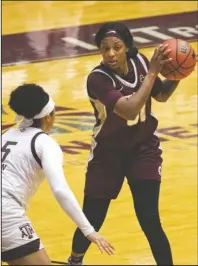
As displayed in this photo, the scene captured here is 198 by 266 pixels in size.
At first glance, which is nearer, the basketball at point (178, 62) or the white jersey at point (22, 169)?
the white jersey at point (22, 169)

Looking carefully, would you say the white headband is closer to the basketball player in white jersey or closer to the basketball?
the basketball player in white jersey

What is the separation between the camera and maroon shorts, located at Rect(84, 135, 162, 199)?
7320 millimetres

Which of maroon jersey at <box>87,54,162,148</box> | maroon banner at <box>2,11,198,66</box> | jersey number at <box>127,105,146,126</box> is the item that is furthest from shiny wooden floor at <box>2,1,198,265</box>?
jersey number at <box>127,105,146,126</box>

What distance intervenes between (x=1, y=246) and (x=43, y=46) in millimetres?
8497

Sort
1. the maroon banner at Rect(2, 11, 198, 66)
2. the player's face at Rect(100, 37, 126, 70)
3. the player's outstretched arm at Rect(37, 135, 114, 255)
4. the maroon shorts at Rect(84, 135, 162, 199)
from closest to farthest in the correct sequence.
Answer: the player's outstretched arm at Rect(37, 135, 114, 255)
the player's face at Rect(100, 37, 126, 70)
the maroon shorts at Rect(84, 135, 162, 199)
the maroon banner at Rect(2, 11, 198, 66)

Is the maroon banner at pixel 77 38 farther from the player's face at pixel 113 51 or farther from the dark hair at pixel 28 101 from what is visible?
the dark hair at pixel 28 101

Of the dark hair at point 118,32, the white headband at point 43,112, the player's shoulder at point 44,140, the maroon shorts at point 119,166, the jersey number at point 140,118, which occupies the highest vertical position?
the dark hair at point 118,32

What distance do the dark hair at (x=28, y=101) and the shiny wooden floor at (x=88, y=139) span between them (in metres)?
1.98

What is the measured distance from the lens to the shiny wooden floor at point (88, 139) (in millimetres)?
8430

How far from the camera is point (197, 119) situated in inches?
450

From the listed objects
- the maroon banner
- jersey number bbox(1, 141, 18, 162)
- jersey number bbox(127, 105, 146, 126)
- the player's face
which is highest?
the player's face

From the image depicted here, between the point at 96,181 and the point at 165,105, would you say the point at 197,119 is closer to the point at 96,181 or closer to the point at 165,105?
the point at 165,105

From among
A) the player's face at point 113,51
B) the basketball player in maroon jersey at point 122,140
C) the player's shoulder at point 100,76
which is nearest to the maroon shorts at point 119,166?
the basketball player in maroon jersey at point 122,140

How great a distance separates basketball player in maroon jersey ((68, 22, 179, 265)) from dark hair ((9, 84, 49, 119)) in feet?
1.86
